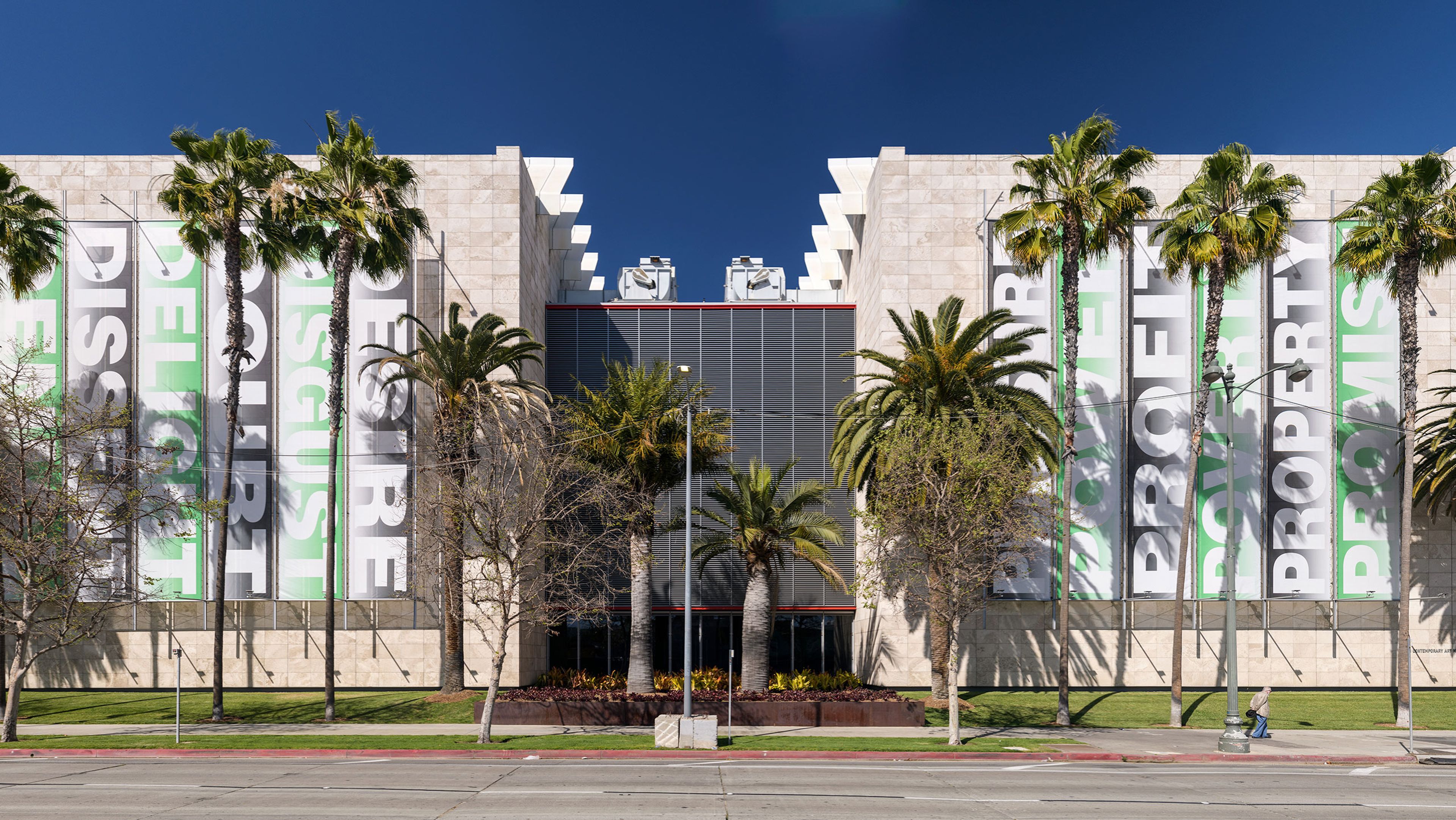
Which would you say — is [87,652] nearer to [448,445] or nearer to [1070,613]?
[448,445]

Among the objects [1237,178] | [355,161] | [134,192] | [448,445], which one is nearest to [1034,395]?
[1237,178]

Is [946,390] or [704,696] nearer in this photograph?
[704,696]

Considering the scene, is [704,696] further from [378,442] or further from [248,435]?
[248,435]

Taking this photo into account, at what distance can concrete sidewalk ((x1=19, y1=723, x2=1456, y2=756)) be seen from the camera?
2389cm

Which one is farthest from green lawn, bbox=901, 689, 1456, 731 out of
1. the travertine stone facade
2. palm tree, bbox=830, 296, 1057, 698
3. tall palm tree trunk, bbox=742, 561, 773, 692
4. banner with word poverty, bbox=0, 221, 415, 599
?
banner with word poverty, bbox=0, 221, 415, 599

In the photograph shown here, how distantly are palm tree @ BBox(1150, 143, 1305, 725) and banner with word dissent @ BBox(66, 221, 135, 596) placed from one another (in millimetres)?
35260

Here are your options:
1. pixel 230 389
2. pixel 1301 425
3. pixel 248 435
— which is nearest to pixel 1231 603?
pixel 1301 425

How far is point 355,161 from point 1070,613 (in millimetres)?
29294

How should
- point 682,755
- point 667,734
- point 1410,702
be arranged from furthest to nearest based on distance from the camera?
1. point 1410,702
2. point 667,734
3. point 682,755

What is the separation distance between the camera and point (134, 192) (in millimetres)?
34438

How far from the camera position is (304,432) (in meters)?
34.0

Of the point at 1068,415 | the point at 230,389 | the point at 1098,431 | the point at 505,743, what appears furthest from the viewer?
the point at 1098,431

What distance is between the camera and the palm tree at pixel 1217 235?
2702 centimetres

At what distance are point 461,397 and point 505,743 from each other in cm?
1073
